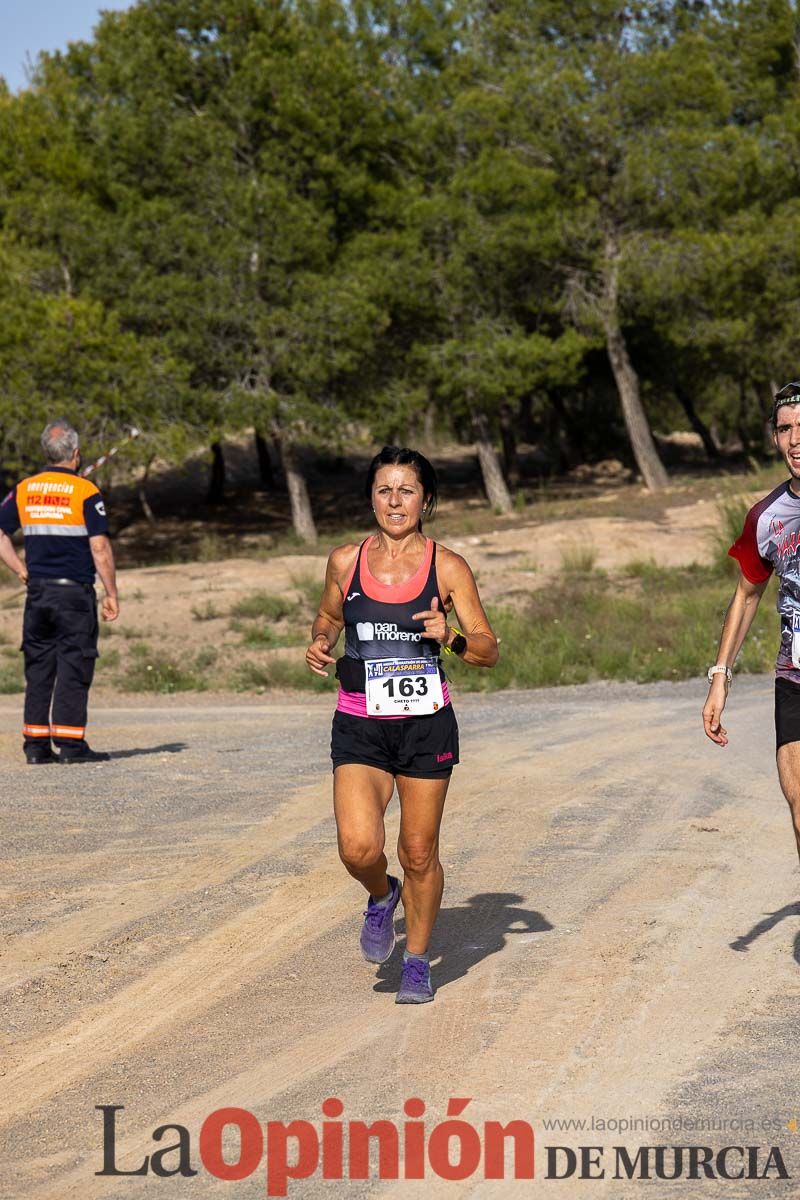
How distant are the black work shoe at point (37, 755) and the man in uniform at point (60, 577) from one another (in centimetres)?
2

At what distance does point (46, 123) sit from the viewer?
108 ft

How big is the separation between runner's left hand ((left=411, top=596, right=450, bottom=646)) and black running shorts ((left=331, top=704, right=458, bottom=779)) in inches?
14.3

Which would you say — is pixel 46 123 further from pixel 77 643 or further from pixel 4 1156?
pixel 4 1156

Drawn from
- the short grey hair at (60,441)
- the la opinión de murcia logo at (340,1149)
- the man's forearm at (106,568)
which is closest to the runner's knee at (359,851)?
the la opinión de murcia logo at (340,1149)

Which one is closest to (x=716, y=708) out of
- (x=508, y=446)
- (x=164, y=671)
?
(x=164, y=671)

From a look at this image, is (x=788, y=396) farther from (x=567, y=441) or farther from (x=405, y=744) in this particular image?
(x=567, y=441)

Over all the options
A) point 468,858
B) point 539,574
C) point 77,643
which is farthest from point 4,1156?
point 539,574

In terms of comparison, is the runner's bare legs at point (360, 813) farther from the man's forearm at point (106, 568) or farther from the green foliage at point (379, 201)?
the green foliage at point (379, 201)

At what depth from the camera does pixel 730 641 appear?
5883mm

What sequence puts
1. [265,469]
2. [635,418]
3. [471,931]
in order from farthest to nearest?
[265,469]
[635,418]
[471,931]

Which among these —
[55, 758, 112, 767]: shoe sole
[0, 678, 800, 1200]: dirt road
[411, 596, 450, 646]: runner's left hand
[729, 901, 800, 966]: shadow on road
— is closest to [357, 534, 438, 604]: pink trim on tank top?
[411, 596, 450, 646]: runner's left hand

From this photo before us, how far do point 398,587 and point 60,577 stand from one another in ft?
18.8

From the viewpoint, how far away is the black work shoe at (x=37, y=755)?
1126cm

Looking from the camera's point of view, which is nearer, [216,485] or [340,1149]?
[340,1149]
